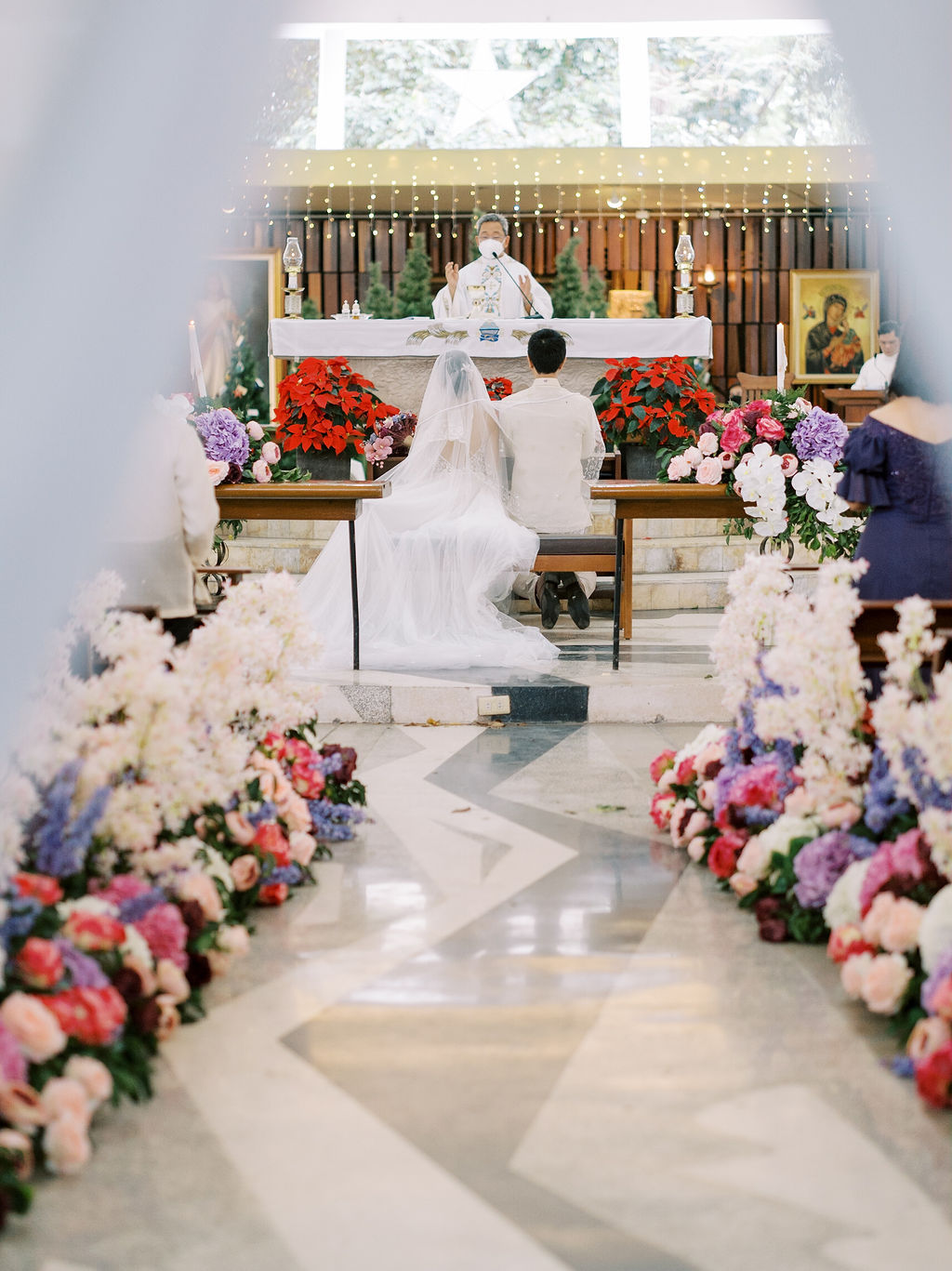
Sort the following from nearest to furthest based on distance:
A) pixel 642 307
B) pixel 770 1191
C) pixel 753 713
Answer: pixel 770 1191, pixel 753 713, pixel 642 307

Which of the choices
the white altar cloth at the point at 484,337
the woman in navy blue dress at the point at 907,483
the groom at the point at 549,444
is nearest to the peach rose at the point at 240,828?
the woman in navy blue dress at the point at 907,483

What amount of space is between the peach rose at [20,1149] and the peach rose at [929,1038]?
50.9 inches

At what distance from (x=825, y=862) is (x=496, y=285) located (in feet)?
21.9

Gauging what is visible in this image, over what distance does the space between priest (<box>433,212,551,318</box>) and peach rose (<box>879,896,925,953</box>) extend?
23.0ft

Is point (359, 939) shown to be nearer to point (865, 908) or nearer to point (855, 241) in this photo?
point (865, 908)

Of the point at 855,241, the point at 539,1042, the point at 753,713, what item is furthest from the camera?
the point at 855,241

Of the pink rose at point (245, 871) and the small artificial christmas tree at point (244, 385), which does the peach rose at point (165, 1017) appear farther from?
the small artificial christmas tree at point (244, 385)

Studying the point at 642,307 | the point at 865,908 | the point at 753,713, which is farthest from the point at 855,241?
the point at 865,908

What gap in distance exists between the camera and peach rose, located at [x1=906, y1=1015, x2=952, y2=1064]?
2166 mm

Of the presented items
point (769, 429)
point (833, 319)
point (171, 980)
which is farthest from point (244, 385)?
point (171, 980)

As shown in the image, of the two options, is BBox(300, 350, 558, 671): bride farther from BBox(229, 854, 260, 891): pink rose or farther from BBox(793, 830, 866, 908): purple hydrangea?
BBox(793, 830, 866, 908): purple hydrangea

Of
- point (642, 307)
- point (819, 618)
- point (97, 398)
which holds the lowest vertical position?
point (819, 618)

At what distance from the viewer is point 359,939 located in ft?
9.68

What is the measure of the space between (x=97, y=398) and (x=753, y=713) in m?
1.67
